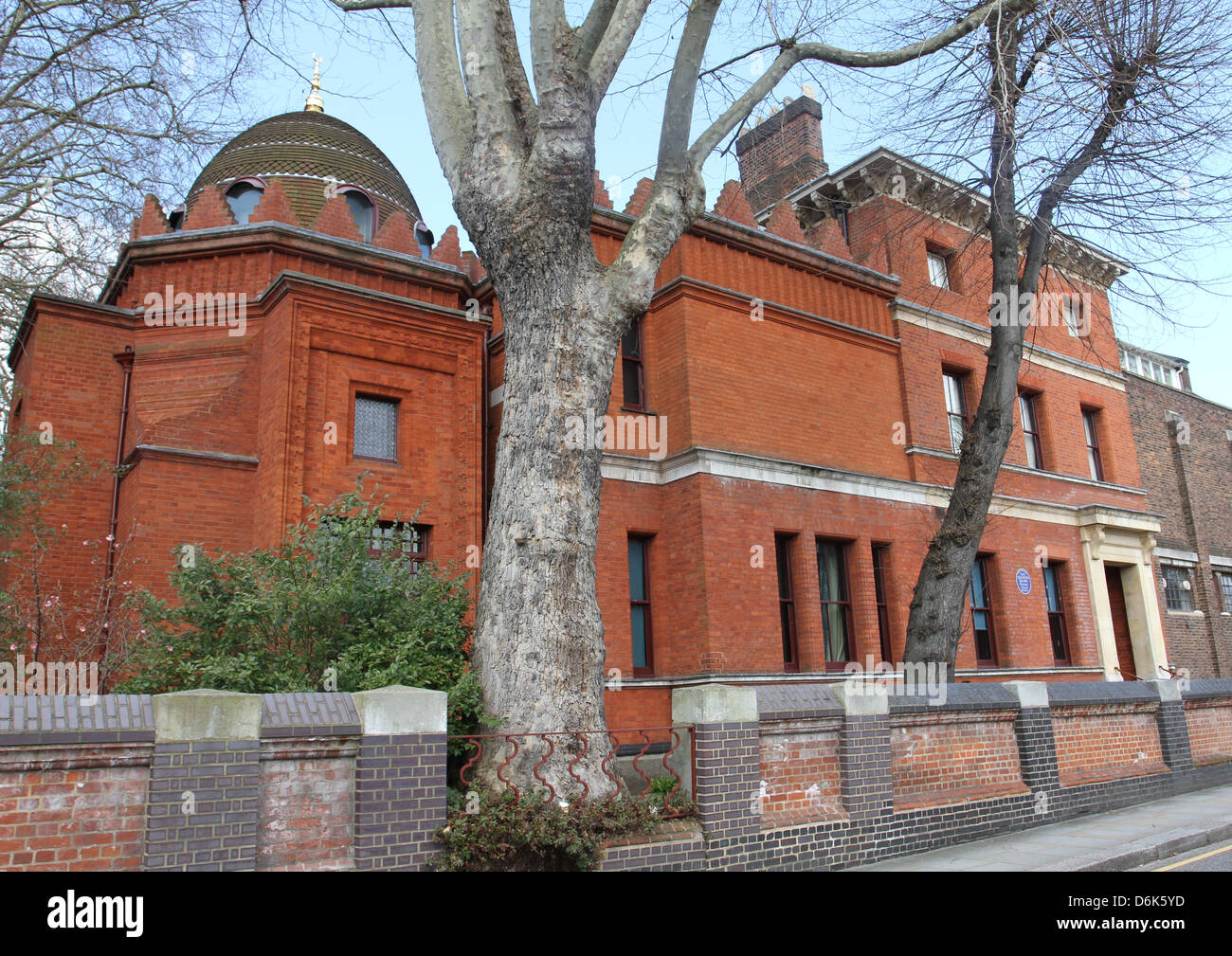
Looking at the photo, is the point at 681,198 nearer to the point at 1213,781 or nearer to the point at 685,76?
the point at 685,76

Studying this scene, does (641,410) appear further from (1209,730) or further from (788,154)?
(1209,730)

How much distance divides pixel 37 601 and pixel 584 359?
8111 millimetres

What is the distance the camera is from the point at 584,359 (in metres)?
8.29

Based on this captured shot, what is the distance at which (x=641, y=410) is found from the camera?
15.7 meters

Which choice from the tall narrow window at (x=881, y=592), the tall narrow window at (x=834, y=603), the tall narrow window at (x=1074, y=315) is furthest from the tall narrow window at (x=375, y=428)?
the tall narrow window at (x=1074, y=315)

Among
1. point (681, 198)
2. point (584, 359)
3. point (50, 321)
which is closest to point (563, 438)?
point (584, 359)

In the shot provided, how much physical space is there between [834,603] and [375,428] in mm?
8550

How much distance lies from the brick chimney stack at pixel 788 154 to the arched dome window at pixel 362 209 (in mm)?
8450

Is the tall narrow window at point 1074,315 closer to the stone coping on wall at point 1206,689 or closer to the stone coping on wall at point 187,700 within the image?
the stone coping on wall at point 1206,689

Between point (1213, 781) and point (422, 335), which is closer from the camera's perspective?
point (1213, 781)

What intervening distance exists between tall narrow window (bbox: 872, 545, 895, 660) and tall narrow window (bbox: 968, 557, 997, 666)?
2394 millimetres

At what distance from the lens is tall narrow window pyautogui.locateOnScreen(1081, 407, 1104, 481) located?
22.6 meters

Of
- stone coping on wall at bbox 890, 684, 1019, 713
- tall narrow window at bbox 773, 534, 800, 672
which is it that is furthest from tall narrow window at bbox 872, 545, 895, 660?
stone coping on wall at bbox 890, 684, 1019, 713

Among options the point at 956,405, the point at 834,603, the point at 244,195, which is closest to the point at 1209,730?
the point at 834,603
